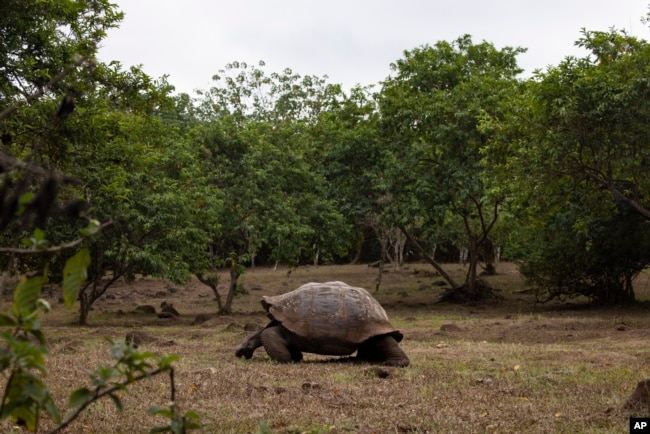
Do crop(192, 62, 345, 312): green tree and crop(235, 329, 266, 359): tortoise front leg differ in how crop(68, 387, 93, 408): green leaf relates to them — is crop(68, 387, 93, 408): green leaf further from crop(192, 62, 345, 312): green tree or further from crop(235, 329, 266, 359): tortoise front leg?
crop(192, 62, 345, 312): green tree

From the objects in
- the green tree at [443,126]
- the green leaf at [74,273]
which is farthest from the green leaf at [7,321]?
the green tree at [443,126]

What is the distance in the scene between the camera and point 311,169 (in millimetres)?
28078

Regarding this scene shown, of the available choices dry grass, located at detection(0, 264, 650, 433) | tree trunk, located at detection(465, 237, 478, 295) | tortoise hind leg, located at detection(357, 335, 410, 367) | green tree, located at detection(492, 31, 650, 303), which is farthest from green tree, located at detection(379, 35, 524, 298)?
tortoise hind leg, located at detection(357, 335, 410, 367)

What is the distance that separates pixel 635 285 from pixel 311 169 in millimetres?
12894

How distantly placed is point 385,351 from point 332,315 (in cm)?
89

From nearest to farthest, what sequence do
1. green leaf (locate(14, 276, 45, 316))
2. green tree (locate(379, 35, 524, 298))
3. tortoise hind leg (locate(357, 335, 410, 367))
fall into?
green leaf (locate(14, 276, 45, 316)), tortoise hind leg (locate(357, 335, 410, 367)), green tree (locate(379, 35, 524, 298))

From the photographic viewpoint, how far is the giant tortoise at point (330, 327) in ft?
32.0

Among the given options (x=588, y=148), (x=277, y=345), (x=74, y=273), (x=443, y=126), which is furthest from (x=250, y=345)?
(x=443, y=126)

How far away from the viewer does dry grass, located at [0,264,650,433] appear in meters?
5.93

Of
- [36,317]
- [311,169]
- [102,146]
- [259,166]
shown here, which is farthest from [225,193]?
[36,317]

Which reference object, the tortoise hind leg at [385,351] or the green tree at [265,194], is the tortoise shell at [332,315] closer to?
the tortoise hind leg at [385,351]

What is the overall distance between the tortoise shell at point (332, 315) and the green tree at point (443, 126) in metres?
11.4

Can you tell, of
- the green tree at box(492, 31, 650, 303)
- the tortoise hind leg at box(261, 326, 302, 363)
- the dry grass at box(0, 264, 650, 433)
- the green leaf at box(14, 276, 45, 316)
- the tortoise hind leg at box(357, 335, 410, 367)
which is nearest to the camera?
the green leaf at box(14, 276, 45, 316)

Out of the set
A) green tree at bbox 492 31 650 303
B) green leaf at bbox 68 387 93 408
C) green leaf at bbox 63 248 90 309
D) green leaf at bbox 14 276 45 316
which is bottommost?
green leaf at bbox 68 387 93 408
